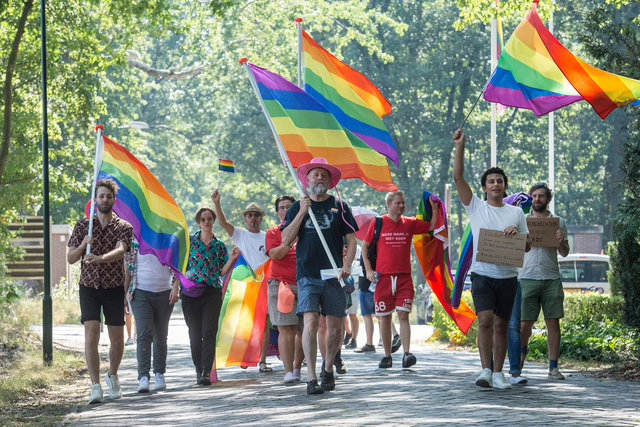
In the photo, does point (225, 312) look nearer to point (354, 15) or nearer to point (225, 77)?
point (354, 15)

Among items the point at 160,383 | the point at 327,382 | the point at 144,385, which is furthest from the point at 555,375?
the point at 144,385

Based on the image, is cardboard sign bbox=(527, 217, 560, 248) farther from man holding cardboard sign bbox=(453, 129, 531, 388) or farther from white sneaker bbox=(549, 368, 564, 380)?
white sneaker bbox=(549, 368, 564, 380)

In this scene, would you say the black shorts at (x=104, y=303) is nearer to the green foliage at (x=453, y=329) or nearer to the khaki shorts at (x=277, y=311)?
the khaki shorts at (x=277, y=311)

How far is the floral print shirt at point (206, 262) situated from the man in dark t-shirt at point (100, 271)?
4.44 feet

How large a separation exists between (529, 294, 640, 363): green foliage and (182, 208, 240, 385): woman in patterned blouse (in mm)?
4697

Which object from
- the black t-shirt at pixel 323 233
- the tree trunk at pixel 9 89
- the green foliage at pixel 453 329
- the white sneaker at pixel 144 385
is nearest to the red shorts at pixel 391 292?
the black t-shirt at pixel 323 233

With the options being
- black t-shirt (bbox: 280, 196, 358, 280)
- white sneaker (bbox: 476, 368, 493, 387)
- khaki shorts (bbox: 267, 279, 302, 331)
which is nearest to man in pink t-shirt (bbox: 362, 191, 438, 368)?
khaki shorts (bbox: 267, 279, 302, 331)

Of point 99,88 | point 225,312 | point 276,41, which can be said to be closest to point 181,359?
point 225,312

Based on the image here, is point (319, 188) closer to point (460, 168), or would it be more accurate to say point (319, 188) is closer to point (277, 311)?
point (460, 168)

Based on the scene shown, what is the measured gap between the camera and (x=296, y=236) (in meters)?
9.91

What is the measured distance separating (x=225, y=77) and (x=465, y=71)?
36.9 feet

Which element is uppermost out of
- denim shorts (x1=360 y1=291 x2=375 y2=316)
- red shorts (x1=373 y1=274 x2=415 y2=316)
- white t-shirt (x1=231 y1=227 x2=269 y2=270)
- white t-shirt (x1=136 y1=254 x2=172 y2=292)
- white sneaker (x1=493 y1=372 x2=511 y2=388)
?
white t-shirt (x1=231 y1=227 x2=269 y2=270)

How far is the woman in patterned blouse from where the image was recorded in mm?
11375

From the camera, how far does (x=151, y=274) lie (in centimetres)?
1126
